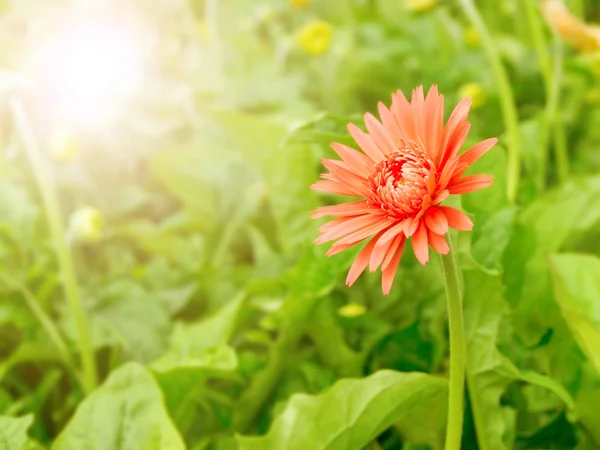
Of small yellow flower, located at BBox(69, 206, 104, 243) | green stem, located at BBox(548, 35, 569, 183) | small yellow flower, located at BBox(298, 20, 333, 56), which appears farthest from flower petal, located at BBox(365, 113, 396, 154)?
small yellow flower, located at BBox(298, 20, 333, 56)

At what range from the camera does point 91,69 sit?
3.23ft

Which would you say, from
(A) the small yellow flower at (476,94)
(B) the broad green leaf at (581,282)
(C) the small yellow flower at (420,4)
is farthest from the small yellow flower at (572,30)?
(C) the small yellow flower at (420,4)

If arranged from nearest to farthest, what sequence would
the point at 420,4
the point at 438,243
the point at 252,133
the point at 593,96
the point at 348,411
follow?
the point at 438,243 < the point at 348,411 < the point at 252,133 < the point at 593,96 < the point at 420,4

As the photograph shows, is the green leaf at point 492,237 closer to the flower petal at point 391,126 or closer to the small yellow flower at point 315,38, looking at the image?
the flower petal at point 391,126

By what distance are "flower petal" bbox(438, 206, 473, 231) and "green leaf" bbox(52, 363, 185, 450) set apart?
265 millimetres

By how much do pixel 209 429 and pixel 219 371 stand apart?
11cm

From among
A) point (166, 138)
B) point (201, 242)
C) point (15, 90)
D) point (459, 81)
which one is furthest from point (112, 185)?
point (459, 81)

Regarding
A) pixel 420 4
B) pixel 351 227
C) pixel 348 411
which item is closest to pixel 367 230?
pixel 351 227

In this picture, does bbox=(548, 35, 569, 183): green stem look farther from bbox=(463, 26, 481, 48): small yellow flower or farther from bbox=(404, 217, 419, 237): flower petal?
bbox=(404, 217, 419, 237): flower petal

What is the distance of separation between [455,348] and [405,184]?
0.30ft

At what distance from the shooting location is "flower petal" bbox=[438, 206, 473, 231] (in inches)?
10.6

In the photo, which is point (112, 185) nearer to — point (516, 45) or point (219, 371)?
point (219, 371)

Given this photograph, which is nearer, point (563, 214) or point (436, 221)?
point (436, 221)

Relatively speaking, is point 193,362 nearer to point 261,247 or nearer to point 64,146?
point 261,247
